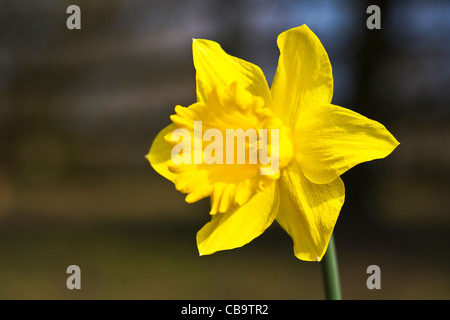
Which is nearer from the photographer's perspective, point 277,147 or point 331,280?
point 331,280

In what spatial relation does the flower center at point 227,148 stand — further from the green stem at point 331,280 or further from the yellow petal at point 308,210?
the green stem at point 331,280

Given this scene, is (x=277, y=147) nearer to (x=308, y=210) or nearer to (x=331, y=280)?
(x=308, y=210)

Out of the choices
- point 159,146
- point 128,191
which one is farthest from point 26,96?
point 159,146

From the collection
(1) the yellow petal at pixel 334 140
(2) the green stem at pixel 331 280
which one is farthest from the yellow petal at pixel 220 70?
(2) the green stem at pixel 331 280

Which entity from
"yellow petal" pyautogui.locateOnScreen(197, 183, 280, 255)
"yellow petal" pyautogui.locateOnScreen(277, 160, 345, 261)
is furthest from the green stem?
"yellow petal" pyautogui.locateOnScreen(197, 183, 280, 255)

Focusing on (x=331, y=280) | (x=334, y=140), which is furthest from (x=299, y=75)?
(x=331, y=280)

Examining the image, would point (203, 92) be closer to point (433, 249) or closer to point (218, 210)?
point (218, 210)
